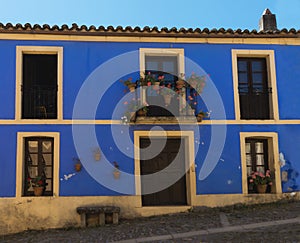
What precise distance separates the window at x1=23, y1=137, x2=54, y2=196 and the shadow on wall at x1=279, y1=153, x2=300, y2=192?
6.09m

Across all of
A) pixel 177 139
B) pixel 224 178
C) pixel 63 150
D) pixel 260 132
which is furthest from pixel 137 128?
pixel 260 132

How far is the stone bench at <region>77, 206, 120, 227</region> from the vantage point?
9.77m

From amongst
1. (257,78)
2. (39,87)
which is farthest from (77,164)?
(257,78)

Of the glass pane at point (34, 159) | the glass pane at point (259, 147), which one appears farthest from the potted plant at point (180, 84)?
the glass pane at point (34, 159)

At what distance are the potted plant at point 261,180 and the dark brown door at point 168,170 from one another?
1850 millimetres

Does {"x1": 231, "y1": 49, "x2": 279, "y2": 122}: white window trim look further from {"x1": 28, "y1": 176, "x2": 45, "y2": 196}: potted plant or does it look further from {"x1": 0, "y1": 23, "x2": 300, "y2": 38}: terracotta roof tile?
{"x1": 28, "y1": 176, "x2": 45, "y2": 196}: potted plant

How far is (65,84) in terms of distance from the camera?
10625 millimetres

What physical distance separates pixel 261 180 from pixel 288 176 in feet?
2.48

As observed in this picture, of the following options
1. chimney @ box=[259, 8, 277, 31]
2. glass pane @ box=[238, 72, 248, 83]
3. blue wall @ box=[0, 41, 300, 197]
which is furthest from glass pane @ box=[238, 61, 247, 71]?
chimney @ box=[259, 8, 277, 31]

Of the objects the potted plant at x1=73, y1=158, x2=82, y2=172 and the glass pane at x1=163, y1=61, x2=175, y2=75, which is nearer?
the potted plant at x1=73, y1=158, x2=82, y2=172

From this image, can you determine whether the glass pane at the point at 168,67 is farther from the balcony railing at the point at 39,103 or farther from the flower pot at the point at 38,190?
the flower pot at the point at 38,190

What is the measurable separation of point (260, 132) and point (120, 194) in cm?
406

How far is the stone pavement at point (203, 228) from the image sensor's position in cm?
780

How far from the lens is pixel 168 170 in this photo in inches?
435
